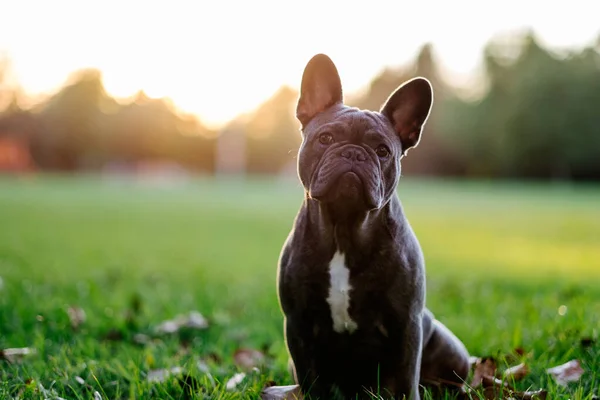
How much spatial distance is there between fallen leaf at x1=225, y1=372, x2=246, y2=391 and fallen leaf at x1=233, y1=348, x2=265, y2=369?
0.56 meters

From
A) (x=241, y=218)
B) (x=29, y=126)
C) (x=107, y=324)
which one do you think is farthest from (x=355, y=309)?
(x=29, y=126)

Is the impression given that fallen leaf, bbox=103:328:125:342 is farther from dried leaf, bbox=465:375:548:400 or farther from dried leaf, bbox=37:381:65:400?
dried leaf, bbox=465:375:548:400

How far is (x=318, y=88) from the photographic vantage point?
3.31m

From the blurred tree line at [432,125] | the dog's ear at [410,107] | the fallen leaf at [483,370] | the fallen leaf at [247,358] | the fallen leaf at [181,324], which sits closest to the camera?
the dog's ear at [410,107]

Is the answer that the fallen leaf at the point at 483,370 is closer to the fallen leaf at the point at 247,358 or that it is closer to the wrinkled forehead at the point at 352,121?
the fallen leaf at the point at 247,358

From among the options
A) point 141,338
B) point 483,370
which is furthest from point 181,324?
point 483,370

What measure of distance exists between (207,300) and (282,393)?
3.52 metres

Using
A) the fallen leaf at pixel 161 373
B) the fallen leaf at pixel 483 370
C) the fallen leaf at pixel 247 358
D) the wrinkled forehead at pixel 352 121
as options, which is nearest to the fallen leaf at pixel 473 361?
the fallen leaf at pixel 483 370

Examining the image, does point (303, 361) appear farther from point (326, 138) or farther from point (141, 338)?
point (141, 338)

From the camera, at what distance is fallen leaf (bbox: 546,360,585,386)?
339 cm

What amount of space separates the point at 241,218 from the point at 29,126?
59.7 m

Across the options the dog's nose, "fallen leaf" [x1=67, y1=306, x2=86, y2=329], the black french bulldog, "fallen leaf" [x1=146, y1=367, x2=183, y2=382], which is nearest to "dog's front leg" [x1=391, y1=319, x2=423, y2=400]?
the black french bulldog

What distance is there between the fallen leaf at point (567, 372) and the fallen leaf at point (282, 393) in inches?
54.2

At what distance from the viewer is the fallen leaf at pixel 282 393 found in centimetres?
299
